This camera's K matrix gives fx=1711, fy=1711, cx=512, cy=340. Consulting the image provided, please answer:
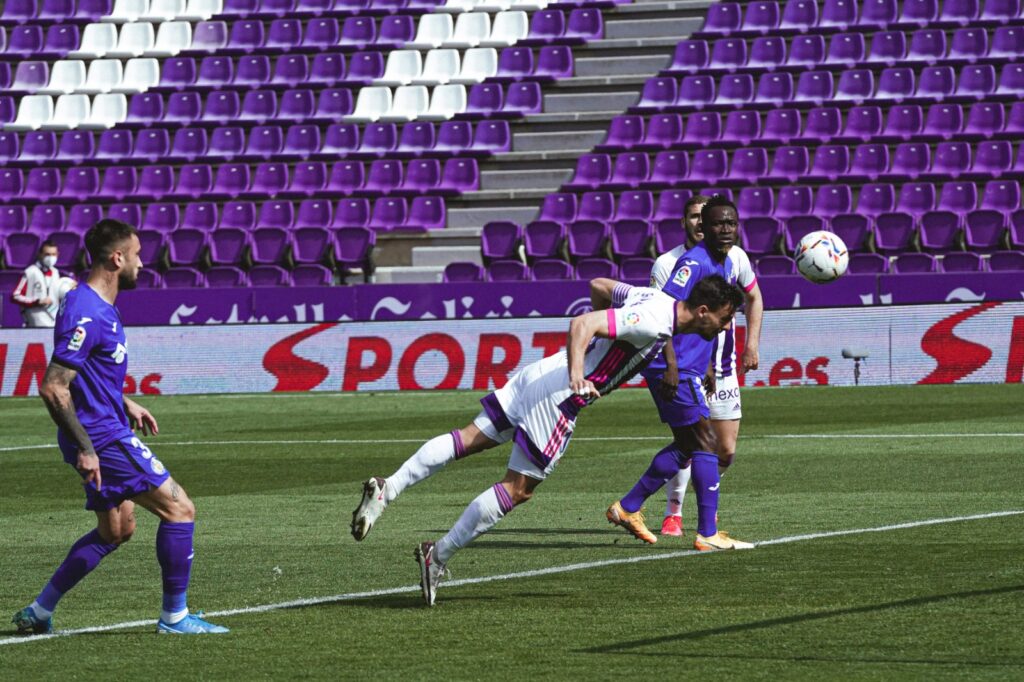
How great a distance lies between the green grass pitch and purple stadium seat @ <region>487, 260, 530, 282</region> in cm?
998

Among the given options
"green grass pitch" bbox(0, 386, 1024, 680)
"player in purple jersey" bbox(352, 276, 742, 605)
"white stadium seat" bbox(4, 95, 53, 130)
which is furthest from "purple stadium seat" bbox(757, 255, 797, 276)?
"player in purple jersey" bbox(352, 276, 742, 605)

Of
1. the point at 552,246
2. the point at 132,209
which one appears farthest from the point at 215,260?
the point at 552,246

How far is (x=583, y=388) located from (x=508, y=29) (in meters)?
26.9

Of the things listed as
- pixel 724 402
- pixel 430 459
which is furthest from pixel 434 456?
pixel 724 402

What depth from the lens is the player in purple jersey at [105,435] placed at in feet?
22.7

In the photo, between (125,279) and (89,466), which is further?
(125,279)

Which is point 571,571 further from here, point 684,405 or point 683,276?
point 683,276

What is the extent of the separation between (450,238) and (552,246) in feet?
9.26

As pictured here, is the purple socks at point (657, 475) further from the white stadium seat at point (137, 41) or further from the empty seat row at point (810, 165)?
the white stadium seat at point (137, 41)

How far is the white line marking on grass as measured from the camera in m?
7.57

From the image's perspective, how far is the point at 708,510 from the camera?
32.1 feet

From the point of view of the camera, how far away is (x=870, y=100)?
29.9m

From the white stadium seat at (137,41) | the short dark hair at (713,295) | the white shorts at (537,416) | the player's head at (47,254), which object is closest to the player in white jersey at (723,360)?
the short dark hair at (713,295)

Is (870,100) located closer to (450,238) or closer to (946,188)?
(946,188)
